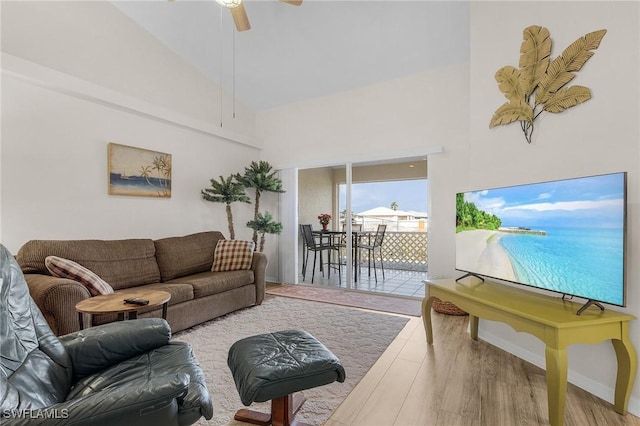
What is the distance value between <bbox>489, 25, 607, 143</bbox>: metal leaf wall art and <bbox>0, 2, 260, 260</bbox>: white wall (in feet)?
12.4

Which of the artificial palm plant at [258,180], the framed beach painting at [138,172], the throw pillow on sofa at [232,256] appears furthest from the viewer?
the artificial palm plant at [258,180]

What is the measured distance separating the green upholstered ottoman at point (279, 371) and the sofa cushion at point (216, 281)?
62.0 inches

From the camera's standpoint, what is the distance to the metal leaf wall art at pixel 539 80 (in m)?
1.99

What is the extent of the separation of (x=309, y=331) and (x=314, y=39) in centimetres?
342

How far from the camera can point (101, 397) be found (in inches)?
36.6

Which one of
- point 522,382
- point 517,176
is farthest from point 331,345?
point 517,176

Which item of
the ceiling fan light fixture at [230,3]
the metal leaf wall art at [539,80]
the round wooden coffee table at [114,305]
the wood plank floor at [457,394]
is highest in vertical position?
the ceiling fan light fixture at [230,3]

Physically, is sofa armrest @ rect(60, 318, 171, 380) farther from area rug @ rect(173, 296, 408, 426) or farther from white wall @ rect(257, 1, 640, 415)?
white wall @ rect(257, 1, 640, 415)

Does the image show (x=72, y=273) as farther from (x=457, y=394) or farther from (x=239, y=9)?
(x=457, y=394)

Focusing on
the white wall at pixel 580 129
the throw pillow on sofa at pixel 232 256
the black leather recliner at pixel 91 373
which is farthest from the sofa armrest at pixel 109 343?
the white wall at pixel 580 129

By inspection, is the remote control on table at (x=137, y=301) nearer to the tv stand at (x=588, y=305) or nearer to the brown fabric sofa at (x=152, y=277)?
the brown fabric sofa at (x=152, y=277)

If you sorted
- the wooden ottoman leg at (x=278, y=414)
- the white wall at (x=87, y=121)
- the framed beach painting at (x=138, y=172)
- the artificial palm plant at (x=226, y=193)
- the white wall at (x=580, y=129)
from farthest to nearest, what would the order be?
1. the artificial palm plant at (x=226, y=193)
2. the framed beach painting at (x=138, y=172)
3. the white wall at (x=87, y=121)
4. the white wall at (x=580, y=129)
5. the wooden ottoman leg at (x=278, y=414)

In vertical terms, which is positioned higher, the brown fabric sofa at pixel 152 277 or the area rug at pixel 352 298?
the brown fabric sofa at pixel 152 277

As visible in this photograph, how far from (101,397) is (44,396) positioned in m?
0.46
